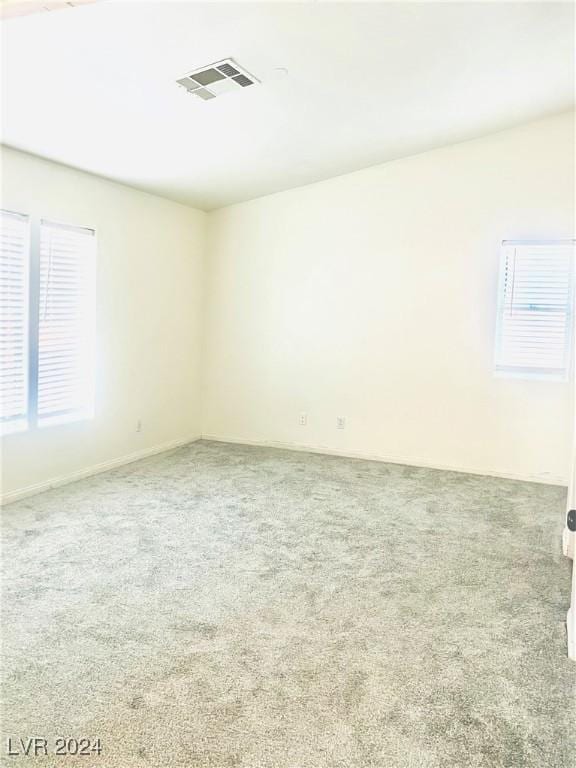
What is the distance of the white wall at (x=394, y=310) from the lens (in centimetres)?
473

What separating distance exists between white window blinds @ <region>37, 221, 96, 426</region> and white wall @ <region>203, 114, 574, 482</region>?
5.63 feet

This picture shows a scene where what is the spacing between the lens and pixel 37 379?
404 cm

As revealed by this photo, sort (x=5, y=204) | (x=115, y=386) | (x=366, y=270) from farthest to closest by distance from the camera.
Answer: (x=366, y=270)
(x=115, y=386)
(x=5, y=204)

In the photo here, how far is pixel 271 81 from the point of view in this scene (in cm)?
318

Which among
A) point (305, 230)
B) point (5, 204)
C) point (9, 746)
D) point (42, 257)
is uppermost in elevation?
point (305, 230)

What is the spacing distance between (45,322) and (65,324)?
20 centimetres

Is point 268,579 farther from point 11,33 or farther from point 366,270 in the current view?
point 366,270

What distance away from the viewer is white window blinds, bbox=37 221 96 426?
160 inches

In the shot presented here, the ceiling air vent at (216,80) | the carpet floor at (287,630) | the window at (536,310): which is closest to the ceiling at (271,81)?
the ceiling air vent at (216,80)

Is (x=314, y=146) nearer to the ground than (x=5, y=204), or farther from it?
farther from it

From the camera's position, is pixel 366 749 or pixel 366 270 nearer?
pixel 366 749

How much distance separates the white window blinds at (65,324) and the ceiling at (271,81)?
578 mm

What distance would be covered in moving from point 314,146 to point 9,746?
4.07 m

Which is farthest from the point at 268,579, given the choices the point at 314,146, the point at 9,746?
the point at 314,146
